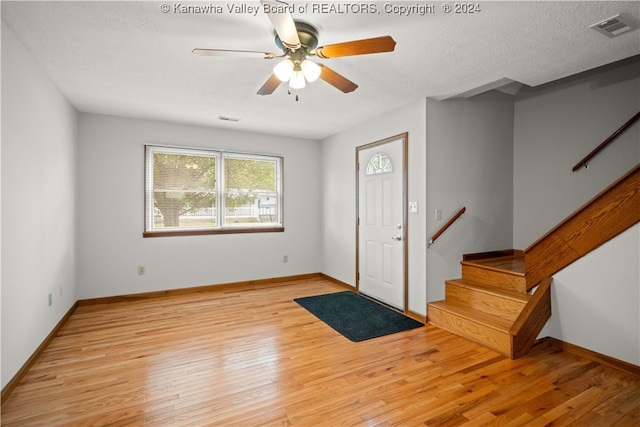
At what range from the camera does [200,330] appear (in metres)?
3.31

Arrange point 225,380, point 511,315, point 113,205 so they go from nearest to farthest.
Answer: point 225,380 < point 511,315 < point 113,205

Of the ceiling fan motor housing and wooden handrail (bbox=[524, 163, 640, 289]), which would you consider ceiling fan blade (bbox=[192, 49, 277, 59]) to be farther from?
wooden handrail (bbox=[524, 163, 640, 289])

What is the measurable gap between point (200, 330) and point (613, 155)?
15.8ft

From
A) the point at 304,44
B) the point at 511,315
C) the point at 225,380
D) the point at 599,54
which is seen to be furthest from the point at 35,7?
the point at 511,315

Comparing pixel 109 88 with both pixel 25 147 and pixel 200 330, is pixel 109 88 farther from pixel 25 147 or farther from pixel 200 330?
pixel 200 330

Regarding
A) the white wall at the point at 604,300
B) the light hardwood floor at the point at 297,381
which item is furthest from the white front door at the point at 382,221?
the white wall at the point at 604,300

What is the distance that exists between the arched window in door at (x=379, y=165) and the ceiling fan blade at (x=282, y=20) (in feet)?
7.77

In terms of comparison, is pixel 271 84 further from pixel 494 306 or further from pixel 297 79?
pixel 494 306

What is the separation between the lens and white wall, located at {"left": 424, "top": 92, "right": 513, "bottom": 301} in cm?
358

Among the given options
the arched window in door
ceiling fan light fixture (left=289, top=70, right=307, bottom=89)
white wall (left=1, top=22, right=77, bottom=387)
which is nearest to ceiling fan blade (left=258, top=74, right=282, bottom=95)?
ceiling fan light fixture (left=289, top=70, right=307, bottom=89)

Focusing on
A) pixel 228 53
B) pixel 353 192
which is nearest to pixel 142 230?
pixel 353 192

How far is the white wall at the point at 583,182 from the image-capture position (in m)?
2.46

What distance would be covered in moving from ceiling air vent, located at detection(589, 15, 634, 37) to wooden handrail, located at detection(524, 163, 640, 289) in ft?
3.10

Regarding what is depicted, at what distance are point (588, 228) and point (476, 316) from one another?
122 centimetres
